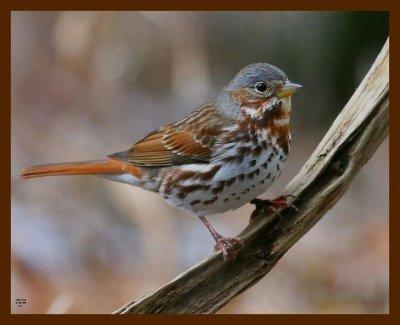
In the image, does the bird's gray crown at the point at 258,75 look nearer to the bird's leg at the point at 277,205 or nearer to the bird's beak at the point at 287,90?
the bird's beak at the point at 287,90

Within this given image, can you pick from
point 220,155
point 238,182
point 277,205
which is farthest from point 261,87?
point 277,205

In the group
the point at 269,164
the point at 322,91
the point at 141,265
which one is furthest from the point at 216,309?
the point at 322,91

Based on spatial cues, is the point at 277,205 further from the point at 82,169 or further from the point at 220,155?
the point at 82,169

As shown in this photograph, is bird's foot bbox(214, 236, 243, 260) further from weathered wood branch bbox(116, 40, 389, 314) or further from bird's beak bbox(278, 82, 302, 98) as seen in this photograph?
bird's beak bbox(278, 82, 302, 98)

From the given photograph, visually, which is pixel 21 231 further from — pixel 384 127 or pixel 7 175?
pixel 384 127

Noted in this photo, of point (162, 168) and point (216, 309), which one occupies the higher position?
point (162, 168)

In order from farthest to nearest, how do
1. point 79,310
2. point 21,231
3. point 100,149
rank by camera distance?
1. point 100,149
2. point 21,231
3. point 79,310
